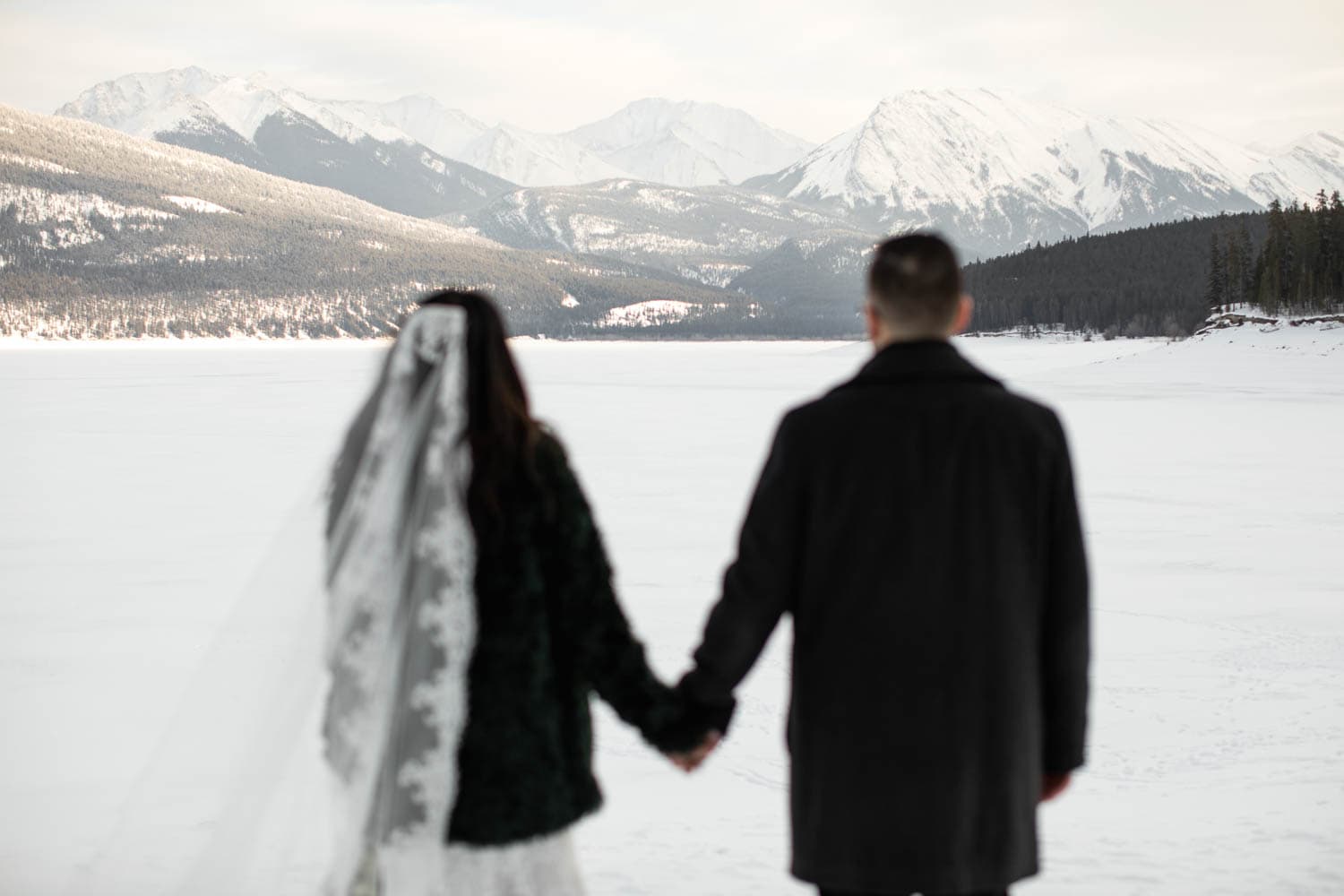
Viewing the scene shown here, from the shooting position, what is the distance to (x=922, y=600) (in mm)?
2205

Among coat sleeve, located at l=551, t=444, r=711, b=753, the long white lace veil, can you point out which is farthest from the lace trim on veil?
coat sleeve, located at l=551, t=444, r=711, b=753

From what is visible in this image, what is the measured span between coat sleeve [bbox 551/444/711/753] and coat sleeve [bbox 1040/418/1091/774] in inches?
26.9

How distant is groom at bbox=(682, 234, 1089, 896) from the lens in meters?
2.20

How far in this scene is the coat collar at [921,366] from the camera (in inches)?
87.2

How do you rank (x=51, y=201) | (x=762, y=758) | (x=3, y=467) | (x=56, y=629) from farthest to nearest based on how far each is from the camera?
(x=51, y=201) < (x=3, y=467) < (x=56, y=629) < (x=762, y=758)

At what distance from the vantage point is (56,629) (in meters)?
7.05

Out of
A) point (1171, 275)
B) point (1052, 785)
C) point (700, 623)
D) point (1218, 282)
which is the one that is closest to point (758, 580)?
point (1052, 785)

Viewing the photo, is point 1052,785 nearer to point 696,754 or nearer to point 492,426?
point 696,754

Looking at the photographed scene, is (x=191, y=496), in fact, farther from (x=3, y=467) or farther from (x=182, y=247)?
(x=182, y=247)

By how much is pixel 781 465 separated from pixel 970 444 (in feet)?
1.10

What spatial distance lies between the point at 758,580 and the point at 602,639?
0.33 metres

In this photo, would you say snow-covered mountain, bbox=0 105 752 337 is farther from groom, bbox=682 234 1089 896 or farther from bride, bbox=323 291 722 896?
groom, bbox=682 234 1089 896

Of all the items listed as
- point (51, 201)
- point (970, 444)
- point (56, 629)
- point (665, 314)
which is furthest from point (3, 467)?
point (51, 201)

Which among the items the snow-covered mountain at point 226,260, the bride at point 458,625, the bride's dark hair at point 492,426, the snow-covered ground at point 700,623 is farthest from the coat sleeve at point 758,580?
the snow-covered mountain at point 226,260
